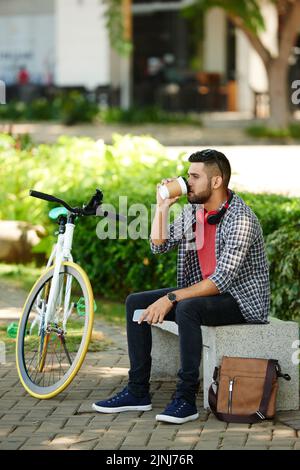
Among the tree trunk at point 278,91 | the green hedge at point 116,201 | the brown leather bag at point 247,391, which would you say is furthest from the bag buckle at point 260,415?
the tree trunk at point 278,91

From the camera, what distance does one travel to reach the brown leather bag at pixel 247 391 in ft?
18.6

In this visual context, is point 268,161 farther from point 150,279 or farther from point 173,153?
point 150,279

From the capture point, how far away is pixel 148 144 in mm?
10953

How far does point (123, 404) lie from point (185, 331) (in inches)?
20.9

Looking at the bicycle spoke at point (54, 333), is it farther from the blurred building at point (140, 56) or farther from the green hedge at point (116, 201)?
the blurred building at point (140, 56)

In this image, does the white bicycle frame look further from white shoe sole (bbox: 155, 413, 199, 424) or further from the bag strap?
the bag strap

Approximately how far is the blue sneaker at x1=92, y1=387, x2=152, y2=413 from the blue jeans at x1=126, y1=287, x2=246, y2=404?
3cm

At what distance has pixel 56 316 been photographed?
634cm

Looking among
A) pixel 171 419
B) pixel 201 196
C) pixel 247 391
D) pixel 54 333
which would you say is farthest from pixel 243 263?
pixel 54 333

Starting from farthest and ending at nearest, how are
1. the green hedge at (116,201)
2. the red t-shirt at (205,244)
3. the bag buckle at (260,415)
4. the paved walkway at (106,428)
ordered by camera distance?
1. the green hedge at (116,201)
2. the red t-shirt at (205,244)
3. the bag buckle at (260,415)
4. the paved walkway at (106,428)

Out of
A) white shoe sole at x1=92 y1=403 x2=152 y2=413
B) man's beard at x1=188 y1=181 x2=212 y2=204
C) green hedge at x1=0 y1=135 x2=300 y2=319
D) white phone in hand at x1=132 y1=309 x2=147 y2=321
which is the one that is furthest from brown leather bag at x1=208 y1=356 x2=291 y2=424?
green hedge at x1=0 y1=135 x2=300 y2=319

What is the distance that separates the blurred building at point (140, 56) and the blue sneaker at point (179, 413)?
2326 cm

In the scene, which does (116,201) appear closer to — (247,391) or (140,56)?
(247,391)

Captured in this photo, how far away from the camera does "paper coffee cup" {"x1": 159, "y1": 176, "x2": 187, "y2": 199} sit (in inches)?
235
